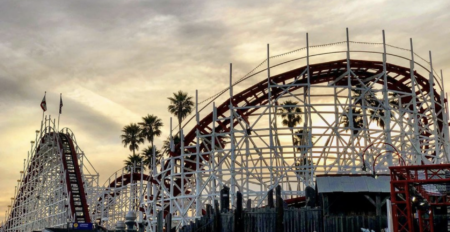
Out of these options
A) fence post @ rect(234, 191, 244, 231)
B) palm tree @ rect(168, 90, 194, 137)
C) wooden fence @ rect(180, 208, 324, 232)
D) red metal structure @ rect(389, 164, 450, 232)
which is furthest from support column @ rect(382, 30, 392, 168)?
palm tree @ rect(168, 90, 194, 137)

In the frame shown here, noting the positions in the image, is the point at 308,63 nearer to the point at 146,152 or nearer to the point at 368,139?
the point at 368,139

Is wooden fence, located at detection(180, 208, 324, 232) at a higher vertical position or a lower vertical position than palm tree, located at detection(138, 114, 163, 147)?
lower

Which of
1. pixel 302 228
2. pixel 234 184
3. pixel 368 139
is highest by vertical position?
pixel 368 139

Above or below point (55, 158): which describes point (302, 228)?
below

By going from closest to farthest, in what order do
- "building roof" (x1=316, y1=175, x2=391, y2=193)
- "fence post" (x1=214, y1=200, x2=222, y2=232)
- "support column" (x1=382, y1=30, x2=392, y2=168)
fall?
"fence post" (x1=214, y1=200, x2=222, y2=232), "building roof" (x1=316, y1=175, x2=391, y2=193), "support column" (x1=382, y1=30, x2=392, y2=168)

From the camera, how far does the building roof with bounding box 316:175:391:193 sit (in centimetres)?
2266

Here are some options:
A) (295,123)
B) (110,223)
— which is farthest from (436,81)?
(110,223)

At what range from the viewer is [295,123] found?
55344 millimetres

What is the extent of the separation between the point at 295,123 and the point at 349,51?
25.2 metres

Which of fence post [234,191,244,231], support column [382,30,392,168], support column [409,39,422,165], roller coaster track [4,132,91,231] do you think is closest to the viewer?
fence post [234,191,244,231]

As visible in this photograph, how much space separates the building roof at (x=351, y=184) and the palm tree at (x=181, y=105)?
3784 centimetres

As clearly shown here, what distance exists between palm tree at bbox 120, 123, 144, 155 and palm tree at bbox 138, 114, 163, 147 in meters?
1.02

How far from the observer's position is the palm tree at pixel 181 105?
6053 cm

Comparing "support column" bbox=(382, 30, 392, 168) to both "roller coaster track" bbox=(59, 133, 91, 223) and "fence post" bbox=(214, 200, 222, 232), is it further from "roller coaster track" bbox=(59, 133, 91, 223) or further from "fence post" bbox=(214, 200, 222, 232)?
"roller coaster track" bbox=(59, 133, 91, 223)
